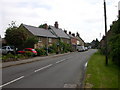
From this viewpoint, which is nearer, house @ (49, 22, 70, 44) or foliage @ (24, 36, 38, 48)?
foliage @ (24, 36, 38, 48)

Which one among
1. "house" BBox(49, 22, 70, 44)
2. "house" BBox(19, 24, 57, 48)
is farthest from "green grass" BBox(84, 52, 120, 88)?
"house" BBox(49, 22, 70, 44)

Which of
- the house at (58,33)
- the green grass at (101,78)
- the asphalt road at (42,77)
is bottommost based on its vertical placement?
the asphalt road at (42,77)

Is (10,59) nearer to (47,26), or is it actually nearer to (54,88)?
(54,88)

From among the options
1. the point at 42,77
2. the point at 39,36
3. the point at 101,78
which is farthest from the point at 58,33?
the point at 101,78

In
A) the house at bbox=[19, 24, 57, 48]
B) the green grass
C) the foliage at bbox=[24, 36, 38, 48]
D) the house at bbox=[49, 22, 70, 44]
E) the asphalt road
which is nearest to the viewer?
the green grass

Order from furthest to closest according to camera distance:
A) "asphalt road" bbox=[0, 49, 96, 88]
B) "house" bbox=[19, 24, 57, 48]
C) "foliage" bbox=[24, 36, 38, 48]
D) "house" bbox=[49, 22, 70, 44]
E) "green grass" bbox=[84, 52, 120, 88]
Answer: "house" bbox=[49, 22, 70, 44]
"house" bbox=[19, 24, 57, 48]
"foliage" bbox=[24, 36, 38, 48]
"asphalt road" bbox=[0, 49, 96, 88]
"green grass" bbox=[84, 52, 120, 88]

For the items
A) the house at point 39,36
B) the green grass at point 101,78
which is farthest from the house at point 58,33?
the green grass at point 101,78

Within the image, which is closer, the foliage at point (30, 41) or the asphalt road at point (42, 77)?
the asphalt road at point (42, 77)

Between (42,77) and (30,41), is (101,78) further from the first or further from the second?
(30,41)

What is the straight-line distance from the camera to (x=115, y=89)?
7.82 metres

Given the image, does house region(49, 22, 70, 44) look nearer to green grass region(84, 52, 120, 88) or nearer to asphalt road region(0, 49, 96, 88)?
asphalt road region(0, 49, 96, 88)

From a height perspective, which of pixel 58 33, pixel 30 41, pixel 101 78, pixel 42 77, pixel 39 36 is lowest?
pixel 42 77

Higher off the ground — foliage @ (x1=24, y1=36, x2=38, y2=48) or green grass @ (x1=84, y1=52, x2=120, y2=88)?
foliage @ (x1=24, y1=36, x2=38, y2=48)

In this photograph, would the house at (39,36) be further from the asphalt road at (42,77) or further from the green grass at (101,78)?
the green grass at (101,78)
